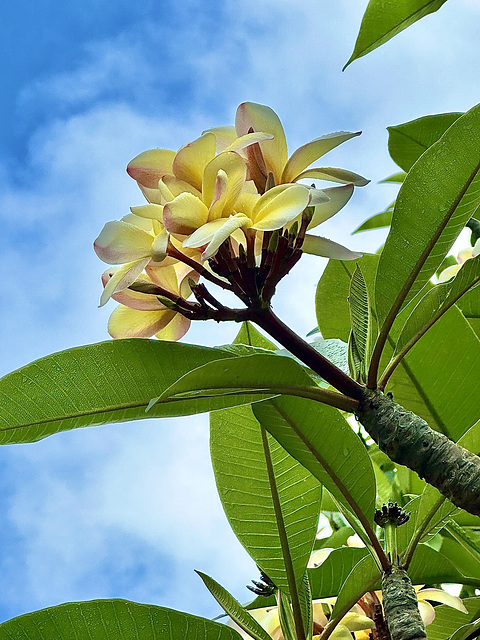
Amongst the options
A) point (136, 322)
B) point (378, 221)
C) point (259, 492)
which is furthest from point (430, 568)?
point (378, 221)

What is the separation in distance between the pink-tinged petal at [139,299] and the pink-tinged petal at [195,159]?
93mm

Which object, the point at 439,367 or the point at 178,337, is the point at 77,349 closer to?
the point at 178,337

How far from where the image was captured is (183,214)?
57 cm

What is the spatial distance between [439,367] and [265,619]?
0.35m

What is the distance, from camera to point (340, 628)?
776 mm

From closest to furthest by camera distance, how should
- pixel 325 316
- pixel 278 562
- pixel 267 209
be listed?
pixel 267 209 < pixel 278 562 < pixel 325 316

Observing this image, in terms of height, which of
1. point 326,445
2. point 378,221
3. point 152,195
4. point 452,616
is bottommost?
Result: point 452,616

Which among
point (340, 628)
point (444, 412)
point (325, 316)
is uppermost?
point (325, 316)

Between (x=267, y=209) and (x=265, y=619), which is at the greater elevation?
(x=267, y=209)

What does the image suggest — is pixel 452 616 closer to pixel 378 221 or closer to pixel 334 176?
pixel 334 176

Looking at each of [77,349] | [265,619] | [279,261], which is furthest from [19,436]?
[265,619]

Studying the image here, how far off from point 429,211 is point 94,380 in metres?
0.32

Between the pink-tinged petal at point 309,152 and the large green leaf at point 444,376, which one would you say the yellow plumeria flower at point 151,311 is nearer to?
the pink-tinged petal at point 309,152

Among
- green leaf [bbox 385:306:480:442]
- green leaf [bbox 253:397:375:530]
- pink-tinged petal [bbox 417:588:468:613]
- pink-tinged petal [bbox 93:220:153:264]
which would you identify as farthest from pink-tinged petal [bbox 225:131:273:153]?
pink-tinged petal [bbox 417:588:468:613]
